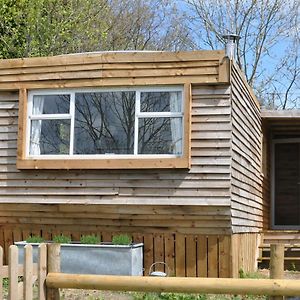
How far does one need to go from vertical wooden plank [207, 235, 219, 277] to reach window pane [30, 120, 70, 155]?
278 cm

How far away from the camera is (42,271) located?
534 centimetres

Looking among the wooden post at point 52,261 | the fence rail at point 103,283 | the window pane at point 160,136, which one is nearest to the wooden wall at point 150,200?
the window pane at point 160,136

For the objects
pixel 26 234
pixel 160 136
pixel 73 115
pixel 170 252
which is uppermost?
pixel 73 115

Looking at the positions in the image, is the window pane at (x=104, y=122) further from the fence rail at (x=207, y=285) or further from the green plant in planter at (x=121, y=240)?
the fence rail at (x=207, y=285)

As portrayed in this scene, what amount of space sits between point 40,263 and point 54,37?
60.2 feet

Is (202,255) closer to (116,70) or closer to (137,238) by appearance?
(137,238)

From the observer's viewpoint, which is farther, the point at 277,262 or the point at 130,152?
the point at 130,152

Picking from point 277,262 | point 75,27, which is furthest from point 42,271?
point 75,27

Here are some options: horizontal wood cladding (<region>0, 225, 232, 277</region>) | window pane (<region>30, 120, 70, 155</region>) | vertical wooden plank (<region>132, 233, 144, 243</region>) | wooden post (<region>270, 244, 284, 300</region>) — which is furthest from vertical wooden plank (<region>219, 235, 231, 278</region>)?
wooden post (<region>270, 244, 284, 300</region>)

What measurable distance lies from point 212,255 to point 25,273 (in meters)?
5.60

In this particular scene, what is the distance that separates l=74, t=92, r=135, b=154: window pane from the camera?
10.6 metres

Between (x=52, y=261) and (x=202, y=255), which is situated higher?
(x=52, y=261)

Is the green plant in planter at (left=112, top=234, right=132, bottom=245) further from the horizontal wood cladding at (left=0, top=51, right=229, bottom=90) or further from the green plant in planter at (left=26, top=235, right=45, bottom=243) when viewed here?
the horizontal wood cladding at (left=0, top=51, right=229, bottom=90)

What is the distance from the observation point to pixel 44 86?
35.1ft
